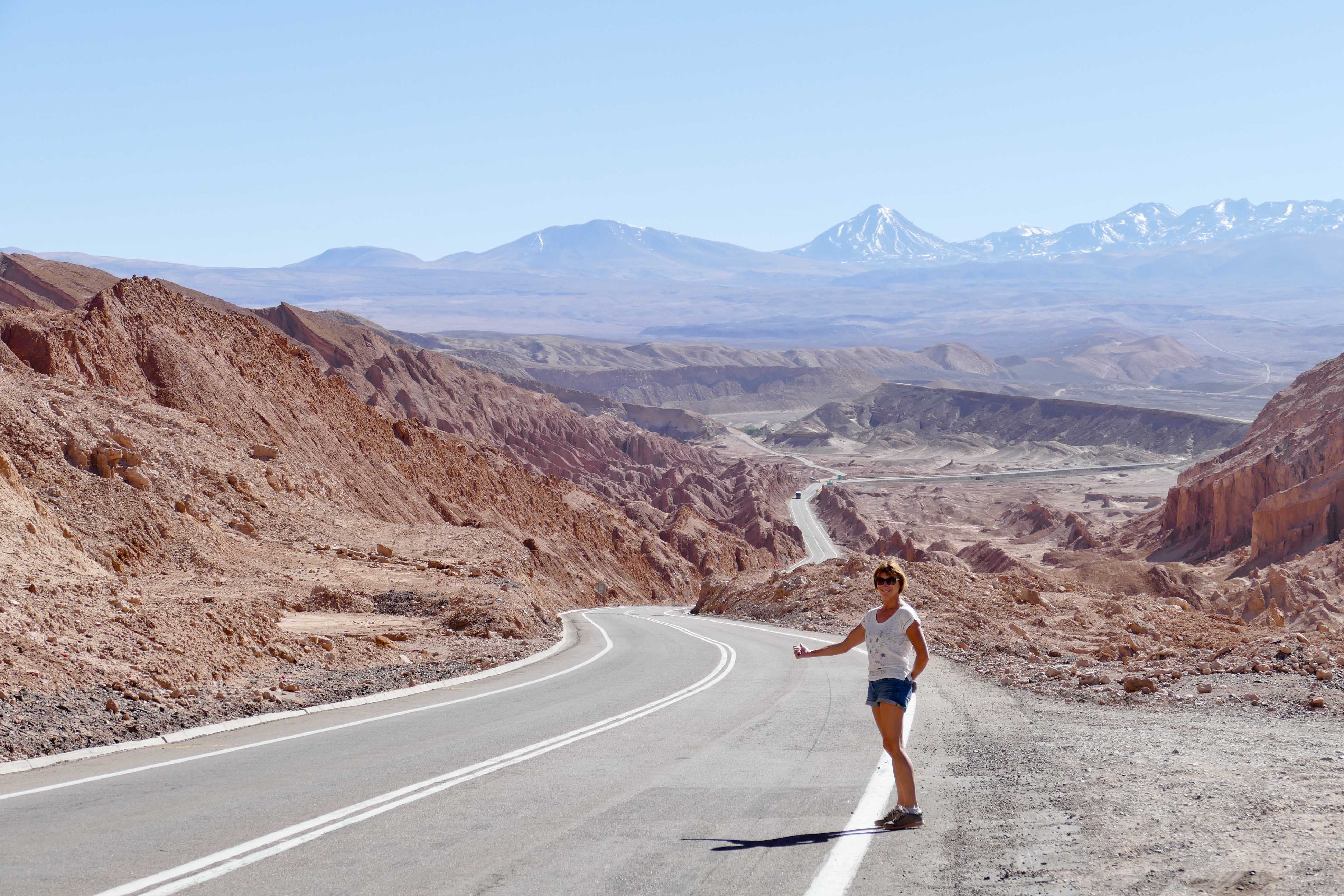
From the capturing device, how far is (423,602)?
24516mm

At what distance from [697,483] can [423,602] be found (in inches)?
2951

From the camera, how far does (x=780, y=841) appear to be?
6.86 m

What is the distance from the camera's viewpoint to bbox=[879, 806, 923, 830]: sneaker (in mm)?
7051

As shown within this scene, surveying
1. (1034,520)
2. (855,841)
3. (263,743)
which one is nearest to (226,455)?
(263,743)

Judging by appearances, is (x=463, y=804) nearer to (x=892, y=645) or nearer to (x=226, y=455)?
(x=892, y=645)

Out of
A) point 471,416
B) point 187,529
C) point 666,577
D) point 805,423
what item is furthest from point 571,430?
point 187,529

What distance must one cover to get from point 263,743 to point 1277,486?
1923 inches

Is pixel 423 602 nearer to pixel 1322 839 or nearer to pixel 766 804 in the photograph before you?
pixel 766 804

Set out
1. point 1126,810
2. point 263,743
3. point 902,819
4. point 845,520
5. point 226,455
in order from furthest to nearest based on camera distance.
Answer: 1. point 845,520
2. point 226,455
3. point 263,743
4. point 1126,810
5. point 902,819

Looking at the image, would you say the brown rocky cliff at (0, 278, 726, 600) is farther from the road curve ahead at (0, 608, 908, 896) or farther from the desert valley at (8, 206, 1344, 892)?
the road curve ahead at (0, 608, 908, 896)

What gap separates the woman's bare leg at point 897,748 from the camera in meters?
7.14

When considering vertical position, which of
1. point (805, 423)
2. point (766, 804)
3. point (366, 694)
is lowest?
point (805, 423)

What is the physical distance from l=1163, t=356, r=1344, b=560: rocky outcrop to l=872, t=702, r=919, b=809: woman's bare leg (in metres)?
41.1

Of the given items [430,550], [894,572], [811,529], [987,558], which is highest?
[894,572]
